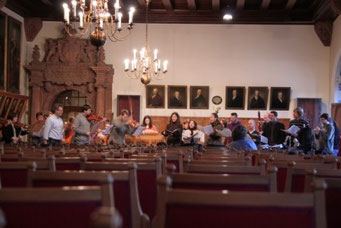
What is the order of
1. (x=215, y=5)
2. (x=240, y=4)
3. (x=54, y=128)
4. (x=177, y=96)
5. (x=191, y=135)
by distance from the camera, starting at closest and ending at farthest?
1. (x=54, y=128)
2. (x=191, y=135)
3. (x=240, y=4)
4. (x=215, y=5)
5. (x=177, y=96)

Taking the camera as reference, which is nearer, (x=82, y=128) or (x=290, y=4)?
(x=82, y=128)

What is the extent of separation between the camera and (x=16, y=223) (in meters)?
1.72

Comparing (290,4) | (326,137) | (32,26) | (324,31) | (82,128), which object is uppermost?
(290,4)

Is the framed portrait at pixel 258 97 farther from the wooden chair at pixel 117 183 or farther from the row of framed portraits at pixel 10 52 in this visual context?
the wooden chair at pixel 117 183

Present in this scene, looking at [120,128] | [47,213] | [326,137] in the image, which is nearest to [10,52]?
[120,128]

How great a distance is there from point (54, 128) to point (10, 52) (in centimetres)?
738

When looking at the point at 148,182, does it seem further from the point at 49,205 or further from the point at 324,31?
the point at 324,31

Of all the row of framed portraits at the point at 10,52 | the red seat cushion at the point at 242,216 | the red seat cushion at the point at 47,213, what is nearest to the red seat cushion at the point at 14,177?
the red seat cushion at the point at 47,213

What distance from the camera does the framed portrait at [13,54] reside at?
50.0ft

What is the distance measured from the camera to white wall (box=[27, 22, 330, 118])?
54.4 ft

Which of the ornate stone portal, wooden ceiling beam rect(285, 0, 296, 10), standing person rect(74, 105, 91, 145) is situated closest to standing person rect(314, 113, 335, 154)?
standing person rect(74, 105, 91, 145)

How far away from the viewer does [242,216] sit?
1.70m

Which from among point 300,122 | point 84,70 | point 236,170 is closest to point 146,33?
point 84,70

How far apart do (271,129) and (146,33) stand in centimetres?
701
